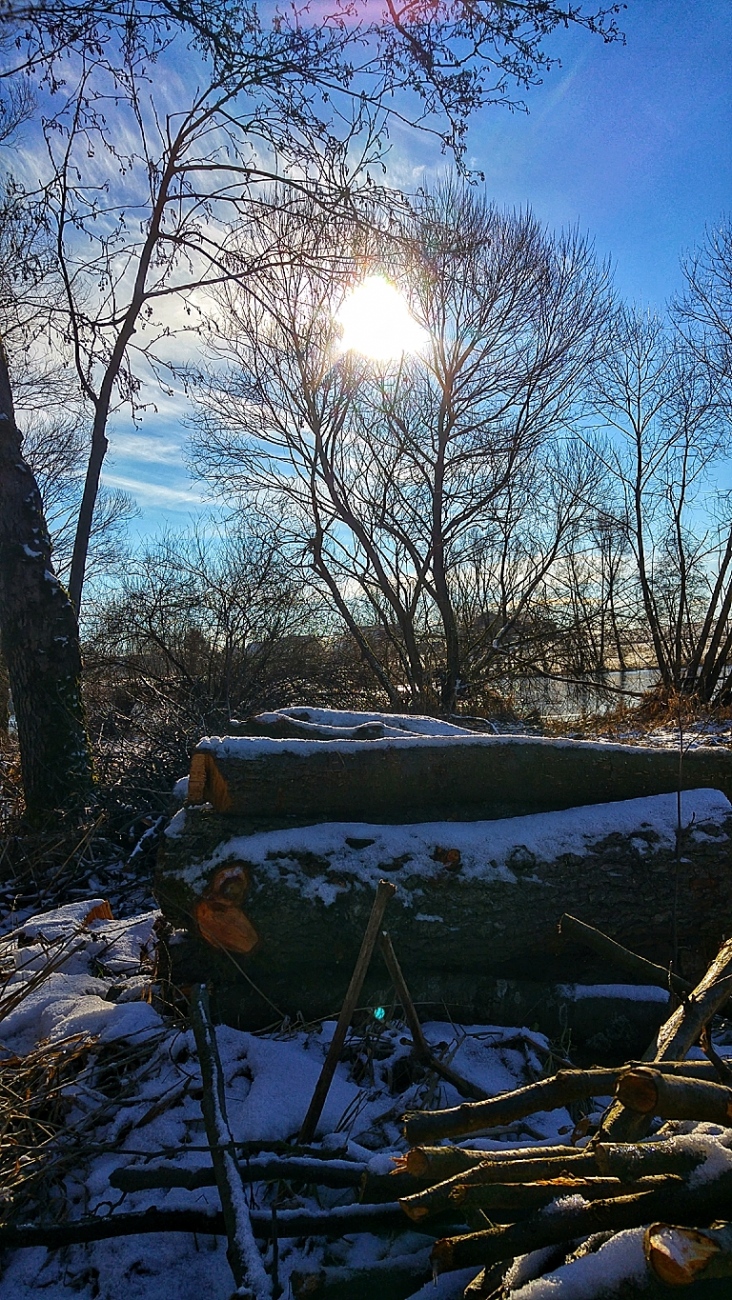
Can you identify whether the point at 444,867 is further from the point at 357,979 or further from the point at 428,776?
the point at 357,979

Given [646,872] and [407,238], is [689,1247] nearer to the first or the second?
[646,872]

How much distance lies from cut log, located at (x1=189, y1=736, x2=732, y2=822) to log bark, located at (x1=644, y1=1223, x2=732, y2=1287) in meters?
2.24

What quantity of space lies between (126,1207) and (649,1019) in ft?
6.39

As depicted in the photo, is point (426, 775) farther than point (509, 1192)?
Yes

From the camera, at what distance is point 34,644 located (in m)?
6.01

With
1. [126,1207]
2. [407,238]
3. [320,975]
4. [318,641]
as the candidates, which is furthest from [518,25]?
[318,641]

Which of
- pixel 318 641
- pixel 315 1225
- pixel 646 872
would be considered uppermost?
pixel 318 641

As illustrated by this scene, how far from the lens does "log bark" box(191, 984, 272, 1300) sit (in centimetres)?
152

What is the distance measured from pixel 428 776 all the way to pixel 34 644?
407 cm

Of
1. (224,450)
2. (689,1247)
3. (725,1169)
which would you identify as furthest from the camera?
(224,450)

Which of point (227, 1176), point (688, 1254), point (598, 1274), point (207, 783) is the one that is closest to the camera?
point (688, 1254)

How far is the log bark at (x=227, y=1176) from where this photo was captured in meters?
1.52

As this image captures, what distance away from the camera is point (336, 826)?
322 cm

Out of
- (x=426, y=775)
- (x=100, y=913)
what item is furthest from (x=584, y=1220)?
(x=100, y=913)
